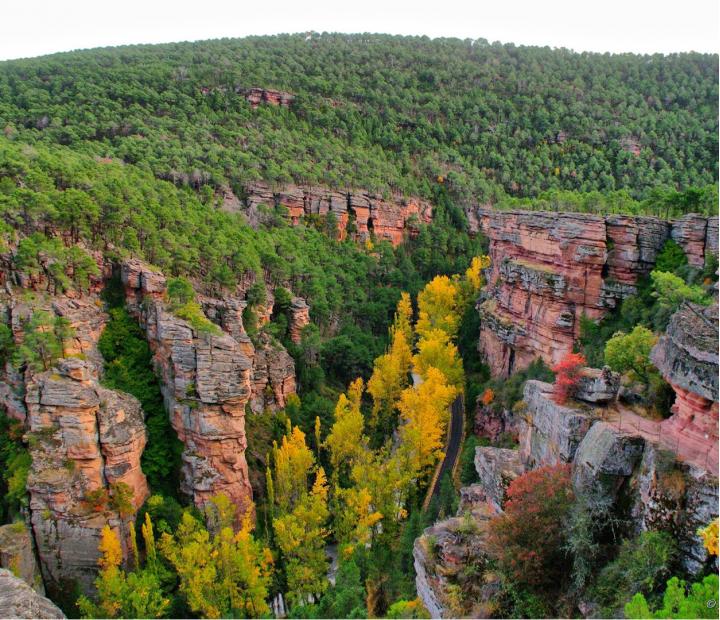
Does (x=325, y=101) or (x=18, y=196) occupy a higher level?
(x=325, y=101)

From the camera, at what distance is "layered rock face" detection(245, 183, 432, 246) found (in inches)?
2422

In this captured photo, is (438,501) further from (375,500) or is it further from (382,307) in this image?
(382,307)

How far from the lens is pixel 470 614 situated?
17.0 metres

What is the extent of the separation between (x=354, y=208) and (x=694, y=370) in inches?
2097

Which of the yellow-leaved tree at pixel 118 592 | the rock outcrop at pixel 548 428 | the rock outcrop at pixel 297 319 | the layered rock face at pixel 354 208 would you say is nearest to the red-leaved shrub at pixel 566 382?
the rock outcrop at pixel 548 428

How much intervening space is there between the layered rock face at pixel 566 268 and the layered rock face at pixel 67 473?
27545 millimetres

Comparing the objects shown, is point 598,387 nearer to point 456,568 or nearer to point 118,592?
point 456,568

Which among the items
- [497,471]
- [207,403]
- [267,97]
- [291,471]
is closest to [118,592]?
[207,403]

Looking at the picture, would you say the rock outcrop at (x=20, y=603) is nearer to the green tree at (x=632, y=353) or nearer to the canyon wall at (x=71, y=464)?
the canyon wall at (x=71, y=464)

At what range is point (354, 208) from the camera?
219ft

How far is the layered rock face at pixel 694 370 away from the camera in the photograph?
15516mm

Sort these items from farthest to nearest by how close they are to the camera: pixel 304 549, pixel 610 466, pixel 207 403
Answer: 1. pixel 207 403
2. pixel 304 549
3. pixel 610 466

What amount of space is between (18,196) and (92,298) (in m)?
→ 7.66

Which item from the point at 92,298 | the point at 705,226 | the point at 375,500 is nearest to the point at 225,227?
the point at 92,298
